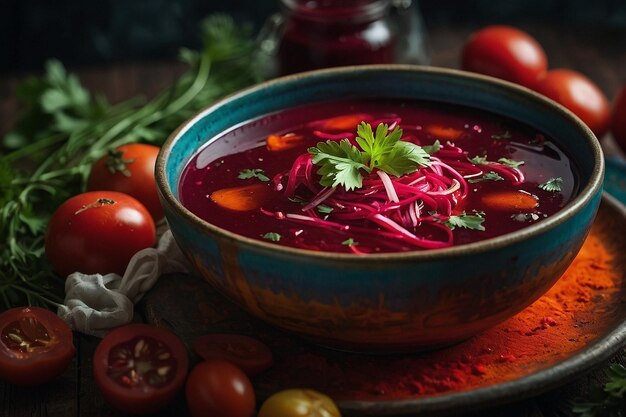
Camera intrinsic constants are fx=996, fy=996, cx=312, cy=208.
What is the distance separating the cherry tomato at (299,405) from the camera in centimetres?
236

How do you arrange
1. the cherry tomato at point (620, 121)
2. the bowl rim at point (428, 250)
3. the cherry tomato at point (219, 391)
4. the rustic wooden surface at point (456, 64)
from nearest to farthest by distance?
the bowl rim at point (428, 250) → the cherry tomato at point (219, 391) → the cherry tomato at point (620, 121) → the rustic wooden surface at point (456, 64)

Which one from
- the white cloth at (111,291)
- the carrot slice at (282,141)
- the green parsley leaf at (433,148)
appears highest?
the green parsley leaf at (433,148)

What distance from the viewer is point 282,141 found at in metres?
3.11

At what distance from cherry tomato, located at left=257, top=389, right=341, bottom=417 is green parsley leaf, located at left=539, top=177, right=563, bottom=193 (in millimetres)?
866

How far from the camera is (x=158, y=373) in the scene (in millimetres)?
2570

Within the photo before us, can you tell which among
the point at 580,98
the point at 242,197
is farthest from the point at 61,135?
the point at 580,98

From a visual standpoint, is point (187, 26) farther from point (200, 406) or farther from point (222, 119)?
point (200, 406)

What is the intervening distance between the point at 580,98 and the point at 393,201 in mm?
1863

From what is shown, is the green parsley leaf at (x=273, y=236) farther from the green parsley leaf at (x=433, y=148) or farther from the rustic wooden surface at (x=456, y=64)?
the rustic wooden surface at (x=456, y=64)

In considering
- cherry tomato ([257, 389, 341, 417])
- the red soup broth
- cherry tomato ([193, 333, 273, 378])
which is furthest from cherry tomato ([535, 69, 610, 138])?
cherry tomato ([257, 389, 341, 417])

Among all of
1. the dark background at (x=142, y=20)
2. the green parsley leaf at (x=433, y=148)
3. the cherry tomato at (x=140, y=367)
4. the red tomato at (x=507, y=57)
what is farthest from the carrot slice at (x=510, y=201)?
the dark background at (x=142, y=20)

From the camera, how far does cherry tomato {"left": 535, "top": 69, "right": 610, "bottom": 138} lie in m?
4.14

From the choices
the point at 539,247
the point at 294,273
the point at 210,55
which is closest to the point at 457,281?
A: the point at 539,247

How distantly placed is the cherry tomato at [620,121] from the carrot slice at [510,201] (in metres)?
1.58
